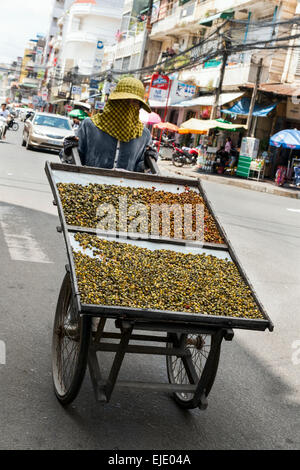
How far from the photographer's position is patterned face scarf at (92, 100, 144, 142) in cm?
503

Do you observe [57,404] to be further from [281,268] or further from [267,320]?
[281,268]

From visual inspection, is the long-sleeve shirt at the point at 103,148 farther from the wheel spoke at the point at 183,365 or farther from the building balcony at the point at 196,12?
the building balcony at the point at 196,12

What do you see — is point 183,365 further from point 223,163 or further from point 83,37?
point 83,37

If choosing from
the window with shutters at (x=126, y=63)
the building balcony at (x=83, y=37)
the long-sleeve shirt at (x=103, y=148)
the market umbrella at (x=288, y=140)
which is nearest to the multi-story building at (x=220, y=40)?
the market umbrella at (x=288, y=140)

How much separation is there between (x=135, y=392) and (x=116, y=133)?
2147mm

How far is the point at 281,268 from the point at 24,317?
4483mm

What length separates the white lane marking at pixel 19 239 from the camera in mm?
7274

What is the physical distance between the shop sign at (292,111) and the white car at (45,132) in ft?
33.2

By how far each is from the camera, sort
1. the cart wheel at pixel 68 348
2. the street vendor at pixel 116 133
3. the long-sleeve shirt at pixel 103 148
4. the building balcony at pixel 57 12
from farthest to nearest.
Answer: the building balcony at pixel 57 12, the long-sleeve shirt at pixel 103 148, the street vendor at pixel 116 133, the cart wheel at pixel 68 348

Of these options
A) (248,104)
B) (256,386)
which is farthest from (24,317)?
(248,104)

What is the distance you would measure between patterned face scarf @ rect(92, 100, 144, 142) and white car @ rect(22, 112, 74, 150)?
1746 cm

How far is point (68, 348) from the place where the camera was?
3947mm

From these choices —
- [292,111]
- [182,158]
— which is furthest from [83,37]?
[292,111]
